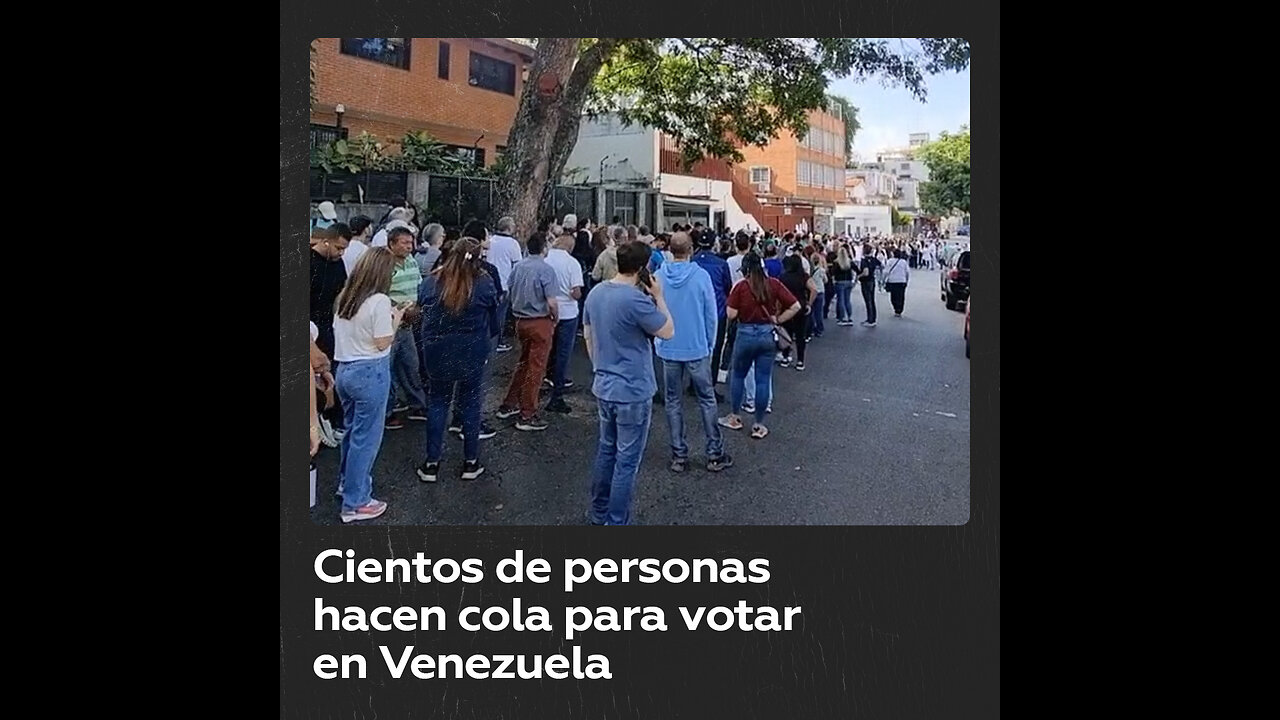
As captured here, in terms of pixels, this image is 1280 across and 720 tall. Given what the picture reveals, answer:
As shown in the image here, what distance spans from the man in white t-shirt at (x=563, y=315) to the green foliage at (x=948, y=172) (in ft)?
4.19

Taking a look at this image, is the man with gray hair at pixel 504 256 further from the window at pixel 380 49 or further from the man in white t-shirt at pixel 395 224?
the window at pixel 380 49

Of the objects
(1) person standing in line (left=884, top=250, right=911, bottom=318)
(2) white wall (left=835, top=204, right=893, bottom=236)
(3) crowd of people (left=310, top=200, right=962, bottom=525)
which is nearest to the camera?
(3) crowd of people (left=310, top=200, right=962, bottom=525)

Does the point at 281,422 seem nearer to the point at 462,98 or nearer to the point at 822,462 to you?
the point at 462,98

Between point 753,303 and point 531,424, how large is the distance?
3.78 feet

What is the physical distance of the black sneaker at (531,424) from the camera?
2400 millimetres

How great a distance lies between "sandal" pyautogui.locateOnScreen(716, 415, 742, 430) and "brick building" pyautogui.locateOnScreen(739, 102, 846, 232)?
833mm

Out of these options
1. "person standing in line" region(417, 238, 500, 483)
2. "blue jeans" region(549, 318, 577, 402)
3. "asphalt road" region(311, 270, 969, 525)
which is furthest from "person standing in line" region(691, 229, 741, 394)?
"person standing in line" region(417, 238, 500, 483)

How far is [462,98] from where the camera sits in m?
2.33

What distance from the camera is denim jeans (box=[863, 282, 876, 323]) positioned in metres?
2.77

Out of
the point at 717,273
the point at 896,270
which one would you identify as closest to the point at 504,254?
the point at 717,273

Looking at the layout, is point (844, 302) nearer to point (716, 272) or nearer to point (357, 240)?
point (716, 272)

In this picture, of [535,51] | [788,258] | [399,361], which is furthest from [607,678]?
[535,51]

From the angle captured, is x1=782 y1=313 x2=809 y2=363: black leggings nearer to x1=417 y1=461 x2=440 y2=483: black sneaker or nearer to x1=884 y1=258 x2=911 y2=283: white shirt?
x1=884 y1=258 x2=911 y2=283: white shirt

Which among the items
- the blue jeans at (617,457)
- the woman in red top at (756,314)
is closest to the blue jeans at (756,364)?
the woman in red top at (756,314)
